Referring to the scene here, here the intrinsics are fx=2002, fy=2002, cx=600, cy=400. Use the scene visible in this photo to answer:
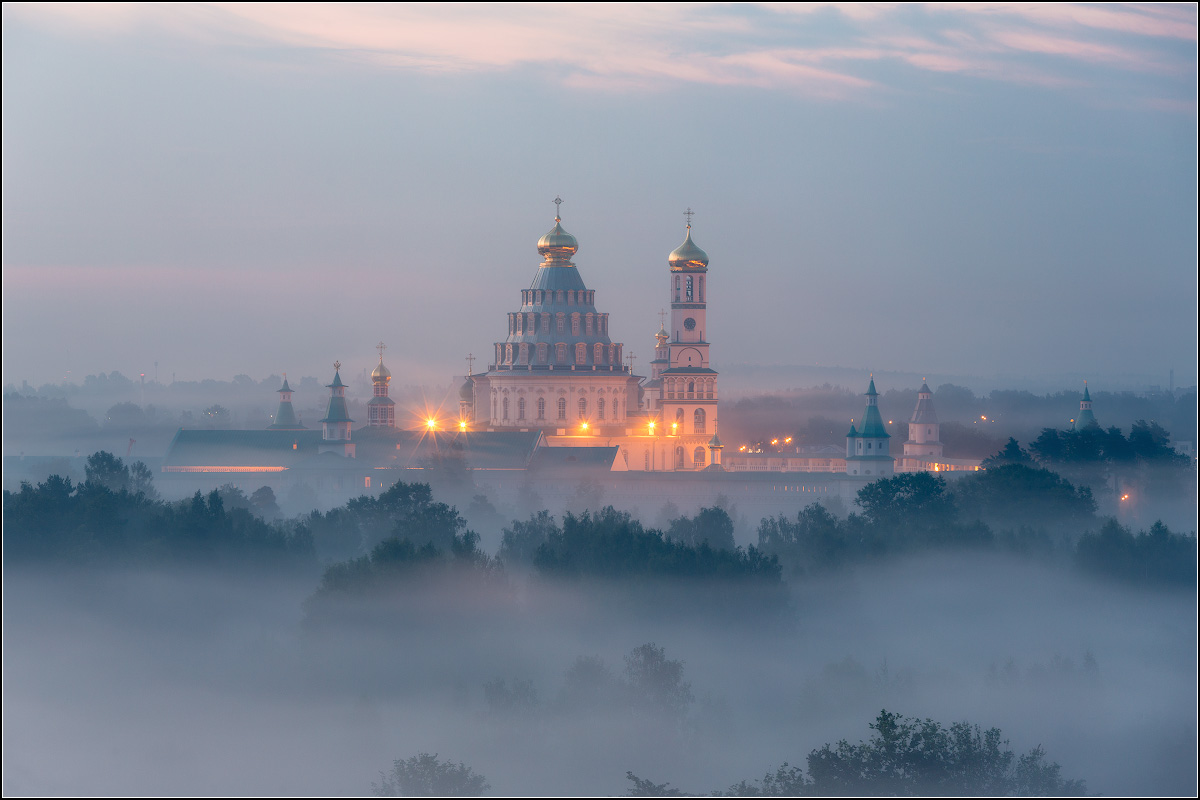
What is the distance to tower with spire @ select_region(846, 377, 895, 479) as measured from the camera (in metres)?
81.6

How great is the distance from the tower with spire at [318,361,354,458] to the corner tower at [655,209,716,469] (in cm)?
1452

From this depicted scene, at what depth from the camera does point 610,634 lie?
4850cm

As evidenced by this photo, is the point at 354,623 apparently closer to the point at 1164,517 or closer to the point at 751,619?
the point at 751,619

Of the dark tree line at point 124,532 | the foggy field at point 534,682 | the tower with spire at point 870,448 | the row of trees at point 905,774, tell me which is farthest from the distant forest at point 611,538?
the row of trees at point 905,774

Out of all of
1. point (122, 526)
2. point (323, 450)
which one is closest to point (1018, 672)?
point (122, 526)

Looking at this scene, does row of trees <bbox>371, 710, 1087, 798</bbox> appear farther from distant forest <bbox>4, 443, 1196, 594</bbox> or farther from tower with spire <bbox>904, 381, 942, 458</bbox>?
tower with spire <bbox>904, 381, 942, 458</bbox>

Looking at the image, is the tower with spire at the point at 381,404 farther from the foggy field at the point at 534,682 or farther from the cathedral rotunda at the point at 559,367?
the foggy field at the point at 534,682

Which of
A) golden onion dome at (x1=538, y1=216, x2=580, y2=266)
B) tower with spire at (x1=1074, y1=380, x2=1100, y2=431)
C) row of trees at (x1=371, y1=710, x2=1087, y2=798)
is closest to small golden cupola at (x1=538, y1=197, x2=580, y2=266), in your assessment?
golden onion dome at (x1=538, y1=216, x2=580, y2=266)

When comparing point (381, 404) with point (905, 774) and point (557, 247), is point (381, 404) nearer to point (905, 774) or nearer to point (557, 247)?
point (557, 247)

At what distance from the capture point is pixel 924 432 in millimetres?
94562

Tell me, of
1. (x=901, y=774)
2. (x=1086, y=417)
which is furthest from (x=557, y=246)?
(x=901, y=774)

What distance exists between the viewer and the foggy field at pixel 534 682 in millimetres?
37906

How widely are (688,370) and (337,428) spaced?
1638 cm

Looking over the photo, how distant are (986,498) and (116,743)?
119ft
